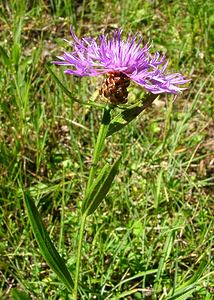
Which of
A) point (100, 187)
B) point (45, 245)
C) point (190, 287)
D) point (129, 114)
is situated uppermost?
point (129, 114)

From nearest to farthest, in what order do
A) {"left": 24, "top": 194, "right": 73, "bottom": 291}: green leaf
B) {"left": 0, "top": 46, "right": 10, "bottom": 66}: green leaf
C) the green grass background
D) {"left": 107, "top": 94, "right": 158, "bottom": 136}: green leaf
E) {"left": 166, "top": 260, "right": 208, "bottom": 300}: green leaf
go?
1. {"left": 107, "top": 94, "right": 158, "bottom": 136}: green leaf
2. {"left": 24, "top": 194, "right": 73, "bottom": 291}: green leaf
3. {"left": 166, "top": 260, "right": 208, "bottom": 300}: green leaf
4. the green grass background
5. {"left": 0, "top": 46, "right": 10, "bottom": 66}: green leaf

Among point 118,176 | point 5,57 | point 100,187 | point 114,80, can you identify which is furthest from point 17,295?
point 5,57

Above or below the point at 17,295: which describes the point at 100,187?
above

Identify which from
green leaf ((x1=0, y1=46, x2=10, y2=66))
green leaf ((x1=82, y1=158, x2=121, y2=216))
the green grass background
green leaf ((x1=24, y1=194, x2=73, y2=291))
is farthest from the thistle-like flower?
green leaf ((x1=0, y1=46, x2=10, y2=66))

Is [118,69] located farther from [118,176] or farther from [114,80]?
[118,176]

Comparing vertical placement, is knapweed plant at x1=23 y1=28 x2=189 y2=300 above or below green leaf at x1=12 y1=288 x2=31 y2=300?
above

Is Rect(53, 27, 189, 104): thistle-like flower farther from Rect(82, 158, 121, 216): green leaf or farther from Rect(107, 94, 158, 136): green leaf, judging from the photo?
Rect(82, 158, 121, 216): green leaf

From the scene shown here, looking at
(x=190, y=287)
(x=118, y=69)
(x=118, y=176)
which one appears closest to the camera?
(x=118, y=69)

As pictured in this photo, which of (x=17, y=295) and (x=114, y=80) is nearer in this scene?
(x=114, y=80)
